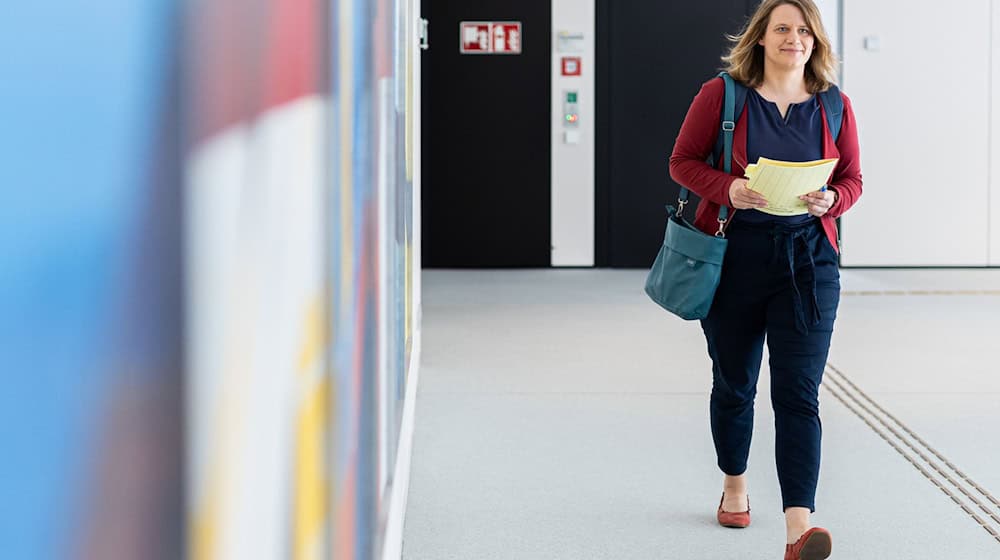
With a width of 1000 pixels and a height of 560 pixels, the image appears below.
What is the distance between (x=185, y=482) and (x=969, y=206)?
9331 mm

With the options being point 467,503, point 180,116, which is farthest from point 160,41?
point 467,503

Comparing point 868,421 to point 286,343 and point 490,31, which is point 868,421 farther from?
point 490,31

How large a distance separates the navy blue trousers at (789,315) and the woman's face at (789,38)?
35cm

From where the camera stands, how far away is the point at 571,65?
9.34m

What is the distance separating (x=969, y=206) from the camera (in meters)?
9.27

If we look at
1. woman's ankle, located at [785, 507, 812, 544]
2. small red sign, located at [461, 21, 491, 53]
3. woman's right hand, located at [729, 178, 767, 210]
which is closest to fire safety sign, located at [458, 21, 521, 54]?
small red sign, located at [461, 21, 491, 53]

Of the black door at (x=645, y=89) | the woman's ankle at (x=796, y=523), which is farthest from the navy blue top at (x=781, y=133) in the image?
the black door at (x=645, y=89)

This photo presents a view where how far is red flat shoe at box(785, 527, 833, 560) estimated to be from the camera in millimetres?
2637

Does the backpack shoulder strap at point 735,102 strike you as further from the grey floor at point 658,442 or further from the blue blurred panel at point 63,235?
the blue blurred panel at point 63,235

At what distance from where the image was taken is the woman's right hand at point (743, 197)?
2.69 meters

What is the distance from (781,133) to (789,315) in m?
0.39

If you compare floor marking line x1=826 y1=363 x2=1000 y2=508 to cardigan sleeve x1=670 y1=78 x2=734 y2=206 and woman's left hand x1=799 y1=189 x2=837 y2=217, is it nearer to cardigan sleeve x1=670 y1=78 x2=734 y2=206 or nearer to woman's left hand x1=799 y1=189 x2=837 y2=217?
woman's left hand x1=799 y1=189 x2=837 y2=217

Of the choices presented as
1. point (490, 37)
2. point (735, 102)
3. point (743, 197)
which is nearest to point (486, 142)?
point (490, 37)

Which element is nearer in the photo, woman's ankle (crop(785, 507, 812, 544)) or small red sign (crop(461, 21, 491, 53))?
woman's ankle (crop(785, 507, 812, 544))
